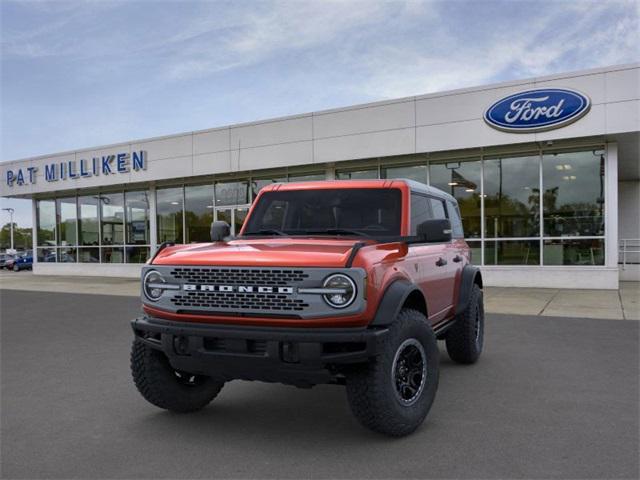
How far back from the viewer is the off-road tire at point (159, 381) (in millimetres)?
4066

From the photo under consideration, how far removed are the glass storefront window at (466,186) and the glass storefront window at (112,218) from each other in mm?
13729

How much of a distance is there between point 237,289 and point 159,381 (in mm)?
1119

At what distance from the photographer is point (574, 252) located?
1416 centimetres

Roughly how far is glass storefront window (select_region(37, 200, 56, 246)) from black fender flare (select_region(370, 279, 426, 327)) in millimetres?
25494

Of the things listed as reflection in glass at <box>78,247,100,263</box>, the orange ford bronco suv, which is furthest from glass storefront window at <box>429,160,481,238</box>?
reflection in glass at <box>78,247,100,263</box>

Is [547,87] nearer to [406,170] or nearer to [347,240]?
[406,170]

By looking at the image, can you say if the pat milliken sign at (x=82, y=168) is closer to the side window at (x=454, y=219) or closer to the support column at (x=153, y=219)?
the support column at (x=153, y=219)

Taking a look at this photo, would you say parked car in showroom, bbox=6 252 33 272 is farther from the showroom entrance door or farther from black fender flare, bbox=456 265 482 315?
black fender flare, bbox=456 265 482 315

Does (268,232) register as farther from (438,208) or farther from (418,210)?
(438,208)

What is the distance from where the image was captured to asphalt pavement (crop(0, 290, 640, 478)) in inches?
131

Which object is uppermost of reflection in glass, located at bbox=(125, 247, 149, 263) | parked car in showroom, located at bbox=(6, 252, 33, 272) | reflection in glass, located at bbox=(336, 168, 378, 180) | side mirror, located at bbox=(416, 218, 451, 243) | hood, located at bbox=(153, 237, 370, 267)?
reflection in glass, located at bbox=(336, 168, 378, 180)

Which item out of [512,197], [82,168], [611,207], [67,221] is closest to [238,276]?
[611,207]

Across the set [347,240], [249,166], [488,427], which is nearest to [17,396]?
[347,240]

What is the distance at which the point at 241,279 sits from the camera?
3586mm
